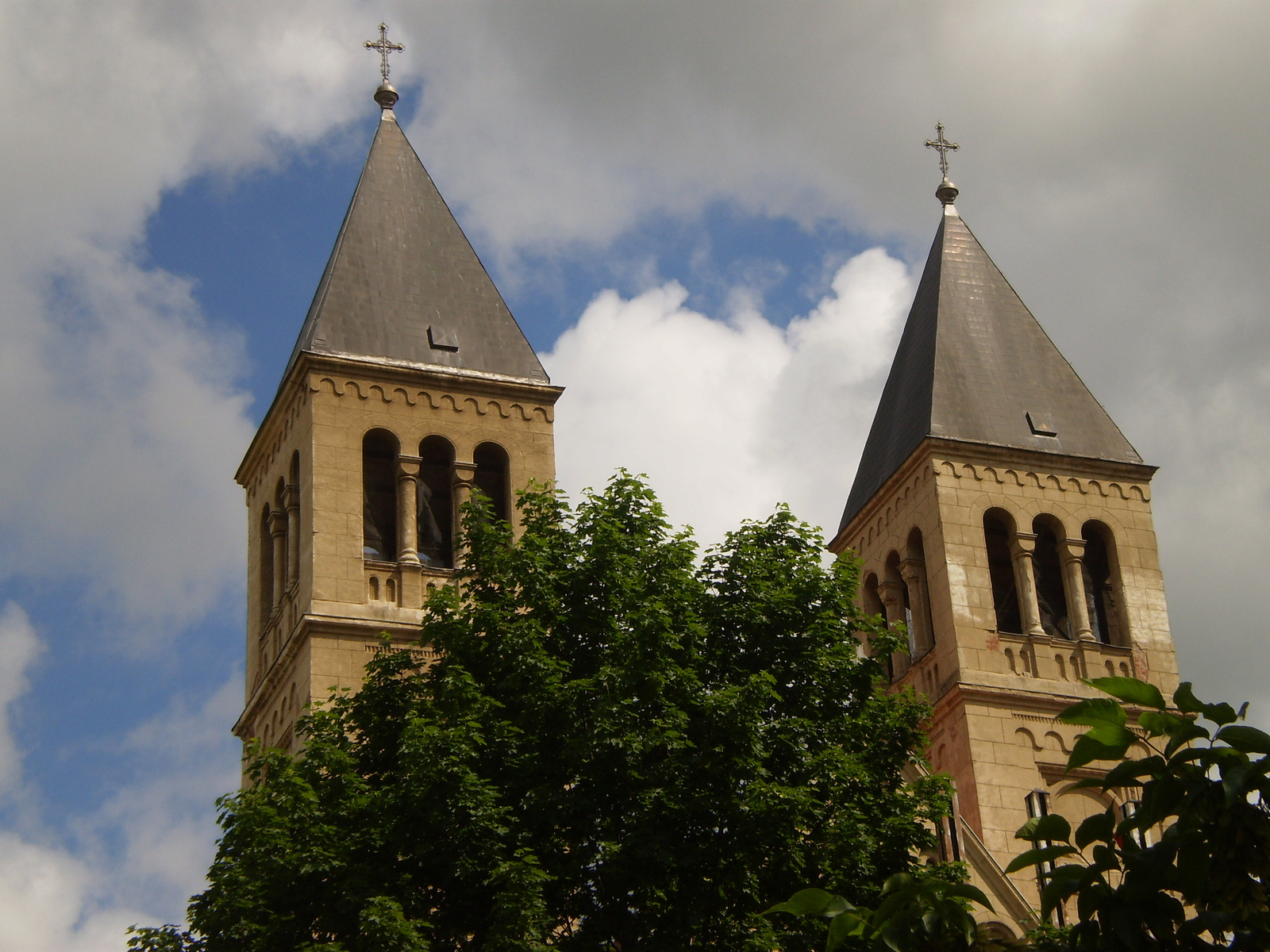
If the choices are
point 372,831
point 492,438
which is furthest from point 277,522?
point 372,831

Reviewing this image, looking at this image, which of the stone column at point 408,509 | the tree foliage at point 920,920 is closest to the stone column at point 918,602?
the stone column at point 408,509

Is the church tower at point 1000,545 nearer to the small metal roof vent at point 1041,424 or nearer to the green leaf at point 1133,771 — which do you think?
the small metal roof vent at point 1041,424

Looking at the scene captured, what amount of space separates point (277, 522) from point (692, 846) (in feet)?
47.8

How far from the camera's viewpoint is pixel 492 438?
3086 cm

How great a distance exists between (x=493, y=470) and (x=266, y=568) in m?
4.06

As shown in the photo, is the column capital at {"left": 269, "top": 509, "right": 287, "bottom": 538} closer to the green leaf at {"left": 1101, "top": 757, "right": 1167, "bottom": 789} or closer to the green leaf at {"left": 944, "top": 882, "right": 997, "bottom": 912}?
the green leaf at {"left": 944, "top": 882, "right": 997, "bottom": 912}

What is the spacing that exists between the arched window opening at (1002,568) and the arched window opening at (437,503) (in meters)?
9.41

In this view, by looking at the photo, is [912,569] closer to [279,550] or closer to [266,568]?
[279,550]

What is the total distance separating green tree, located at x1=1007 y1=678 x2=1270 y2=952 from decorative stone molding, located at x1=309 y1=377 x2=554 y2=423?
23544 mm

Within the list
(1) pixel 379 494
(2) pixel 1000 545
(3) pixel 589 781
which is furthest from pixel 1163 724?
(2) pixel 1000 545

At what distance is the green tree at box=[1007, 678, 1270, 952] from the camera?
24.7 feet

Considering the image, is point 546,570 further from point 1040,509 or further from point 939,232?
point 939,232

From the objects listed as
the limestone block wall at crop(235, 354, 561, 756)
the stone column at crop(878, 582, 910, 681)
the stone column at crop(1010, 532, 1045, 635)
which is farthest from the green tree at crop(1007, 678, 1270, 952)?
the stone column at crop(878, 582, 910, 681)

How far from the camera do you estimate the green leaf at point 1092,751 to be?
7.58 m
